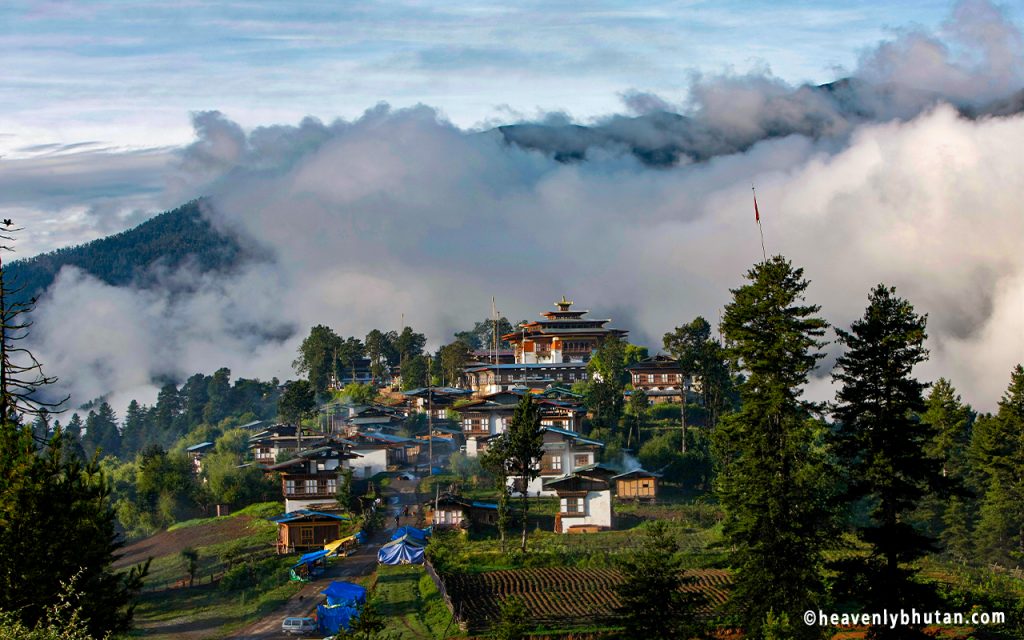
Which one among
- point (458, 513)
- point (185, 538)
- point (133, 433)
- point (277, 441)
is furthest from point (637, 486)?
point (133, 433)

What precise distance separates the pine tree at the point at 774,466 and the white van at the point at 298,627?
17.5 metres

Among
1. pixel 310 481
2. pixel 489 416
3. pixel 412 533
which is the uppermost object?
pixel 489 416

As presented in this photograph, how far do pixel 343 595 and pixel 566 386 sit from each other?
55104 mm

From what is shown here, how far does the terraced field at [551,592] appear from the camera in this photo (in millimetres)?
46031

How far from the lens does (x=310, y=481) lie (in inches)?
2842

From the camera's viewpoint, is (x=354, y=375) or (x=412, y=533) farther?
(x=354, y=375)

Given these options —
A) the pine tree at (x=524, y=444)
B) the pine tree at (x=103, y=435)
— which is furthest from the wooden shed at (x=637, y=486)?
the pine tree at (x=103, y=435)

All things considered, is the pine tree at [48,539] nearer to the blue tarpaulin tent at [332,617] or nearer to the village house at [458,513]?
the blue tarpaulin tent at [332,617]

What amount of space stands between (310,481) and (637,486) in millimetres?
20095

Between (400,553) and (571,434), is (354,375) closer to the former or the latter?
(571,434)

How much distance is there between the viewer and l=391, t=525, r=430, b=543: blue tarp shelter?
6088cm

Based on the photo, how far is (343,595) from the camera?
156 feet

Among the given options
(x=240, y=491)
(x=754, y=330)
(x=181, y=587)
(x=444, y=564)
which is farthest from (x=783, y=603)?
(x=240, y=491)

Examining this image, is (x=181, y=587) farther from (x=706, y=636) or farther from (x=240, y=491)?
(x=706, y=636)
